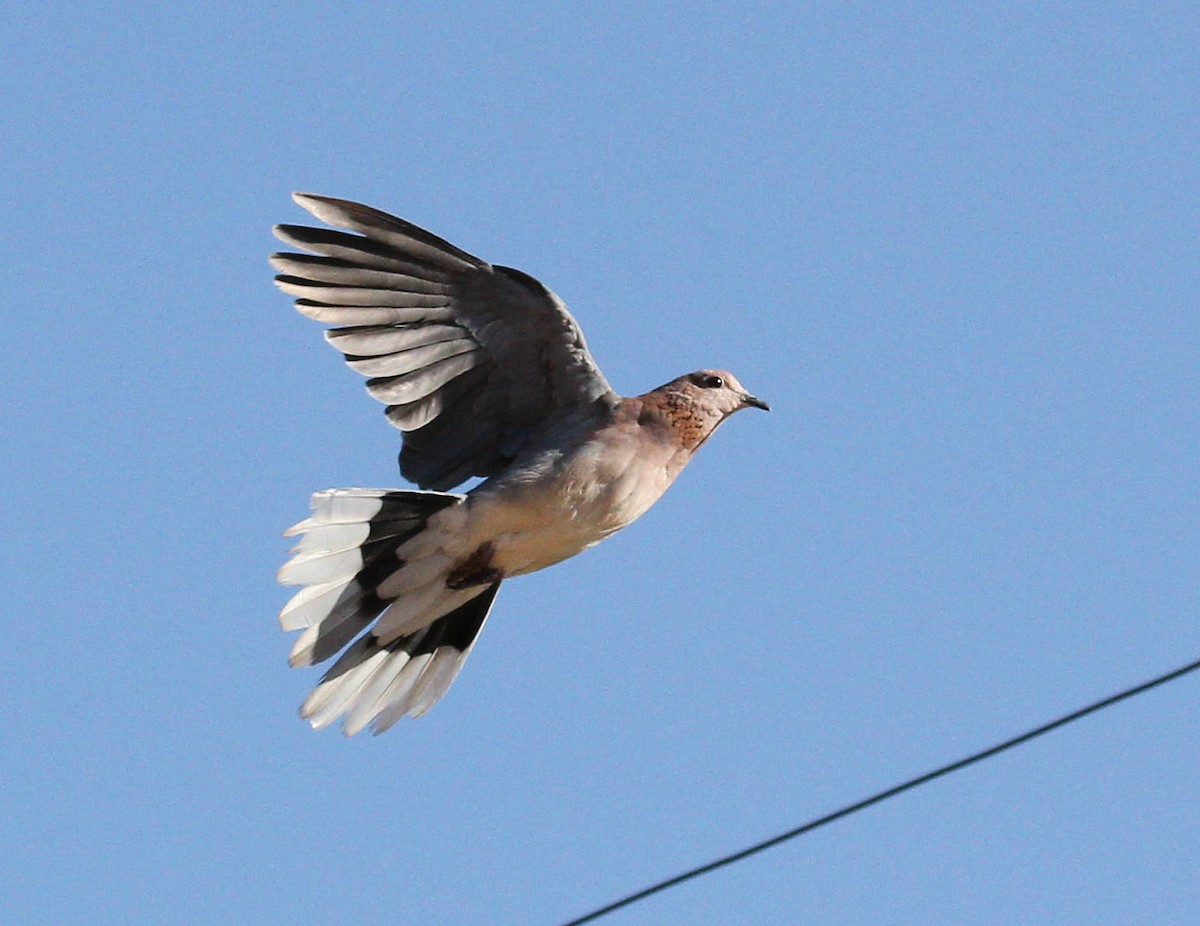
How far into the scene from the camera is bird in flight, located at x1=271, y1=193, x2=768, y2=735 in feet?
22.4

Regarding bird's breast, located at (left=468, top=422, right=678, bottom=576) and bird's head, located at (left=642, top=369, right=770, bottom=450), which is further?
bird's head, located at (left=642, top=369, right=770, bottom=450)

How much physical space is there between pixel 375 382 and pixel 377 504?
0.45 m

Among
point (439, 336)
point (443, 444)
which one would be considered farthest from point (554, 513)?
point (439, 336)

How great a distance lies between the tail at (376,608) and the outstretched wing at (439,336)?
0.32 meters

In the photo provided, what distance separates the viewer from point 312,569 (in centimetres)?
689

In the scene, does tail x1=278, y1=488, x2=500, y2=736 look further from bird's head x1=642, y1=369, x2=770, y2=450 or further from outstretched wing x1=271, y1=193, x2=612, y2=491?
bird's head x1=642, y1=369, x2=770, y2=450

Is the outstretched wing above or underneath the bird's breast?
above

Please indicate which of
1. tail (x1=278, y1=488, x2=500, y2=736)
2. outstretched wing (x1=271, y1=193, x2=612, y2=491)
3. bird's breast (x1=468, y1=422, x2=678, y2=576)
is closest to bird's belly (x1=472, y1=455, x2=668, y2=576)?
bird's breast (x1=468, y1=422, x2=678, y2=576)

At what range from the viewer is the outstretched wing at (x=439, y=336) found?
6793 mm

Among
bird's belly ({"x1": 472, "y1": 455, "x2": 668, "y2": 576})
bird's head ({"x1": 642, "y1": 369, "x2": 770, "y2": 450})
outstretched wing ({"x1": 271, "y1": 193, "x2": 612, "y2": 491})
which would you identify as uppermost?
outstretched wing ({"x1": 271, "y1": 193, "x2": 612, "y2": 491})

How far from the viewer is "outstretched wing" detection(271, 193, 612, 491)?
6.79 m

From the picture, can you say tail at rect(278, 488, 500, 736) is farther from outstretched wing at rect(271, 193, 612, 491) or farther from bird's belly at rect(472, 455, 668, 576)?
outstretched wing at rect(271, 193, 612, 491)

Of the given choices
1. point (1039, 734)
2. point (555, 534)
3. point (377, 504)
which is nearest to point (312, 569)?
point (377, 504)

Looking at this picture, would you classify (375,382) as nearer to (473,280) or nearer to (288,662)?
(473,280)
